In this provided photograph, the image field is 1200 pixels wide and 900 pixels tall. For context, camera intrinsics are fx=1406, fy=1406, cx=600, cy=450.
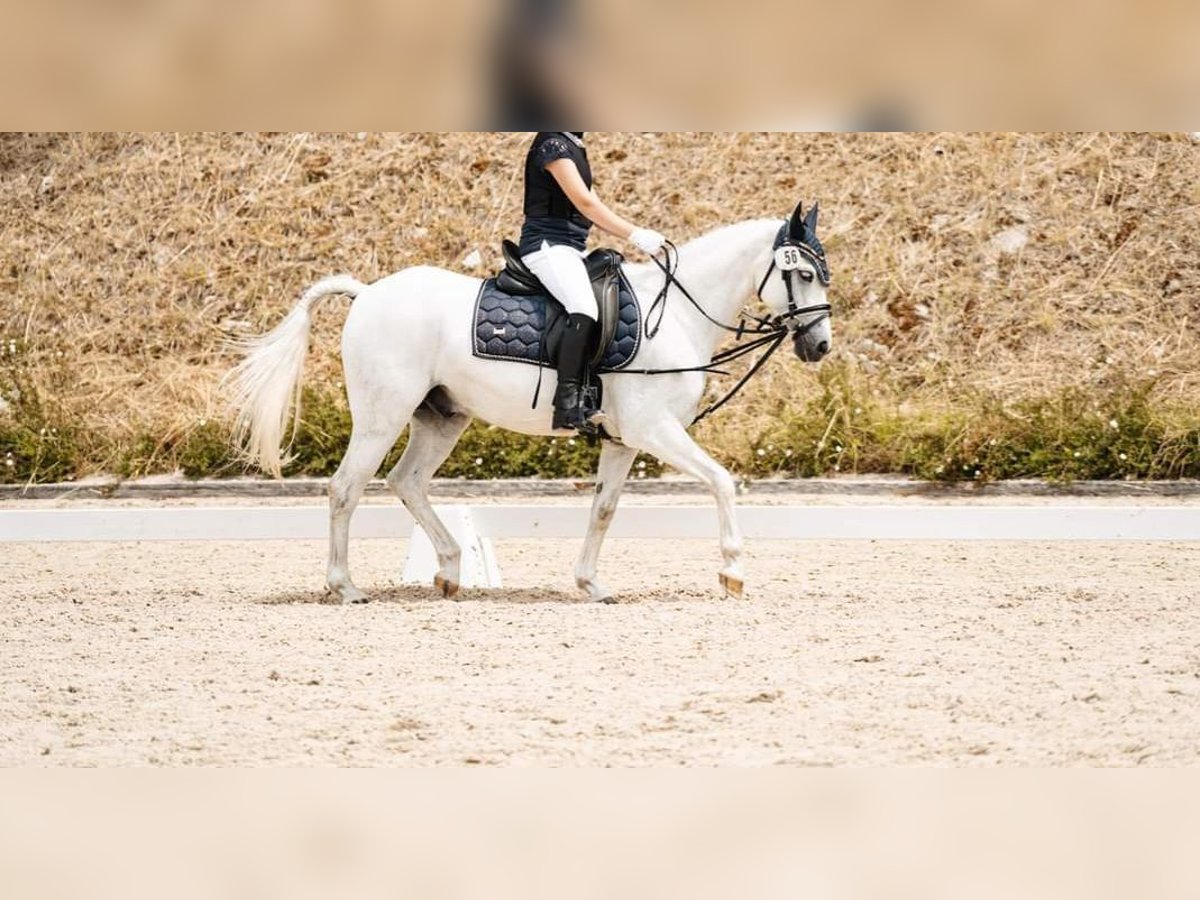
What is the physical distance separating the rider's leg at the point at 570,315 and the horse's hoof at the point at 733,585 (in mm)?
978

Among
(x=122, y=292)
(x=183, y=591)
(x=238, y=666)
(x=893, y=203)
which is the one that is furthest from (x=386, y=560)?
(x=893, y=203)

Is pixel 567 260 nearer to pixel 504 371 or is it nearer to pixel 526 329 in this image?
pixel 526 329

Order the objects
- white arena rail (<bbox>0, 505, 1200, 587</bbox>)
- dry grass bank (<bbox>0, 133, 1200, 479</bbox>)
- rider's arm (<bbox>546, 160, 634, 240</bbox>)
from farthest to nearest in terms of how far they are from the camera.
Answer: dry grass bank (<bbox>0, 133, 1200, 479</bbox>) → white arena rail (<bbox>0, 505, 1200, 587</bbox>) → rider's arm (<bbox>546, 160, 634, 240</bbox>)

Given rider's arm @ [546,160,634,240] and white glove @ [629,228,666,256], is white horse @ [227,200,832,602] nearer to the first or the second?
white glove @ [629,228,666,256]

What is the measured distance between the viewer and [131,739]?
395cm

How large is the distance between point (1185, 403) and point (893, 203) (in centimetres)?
358

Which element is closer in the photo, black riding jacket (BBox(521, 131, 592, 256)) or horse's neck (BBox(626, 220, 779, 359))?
black riding jacket (BBox(521, 131, 592, 256))

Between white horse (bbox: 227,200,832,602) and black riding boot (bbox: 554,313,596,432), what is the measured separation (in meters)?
0.13

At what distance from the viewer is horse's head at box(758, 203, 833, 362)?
625cm

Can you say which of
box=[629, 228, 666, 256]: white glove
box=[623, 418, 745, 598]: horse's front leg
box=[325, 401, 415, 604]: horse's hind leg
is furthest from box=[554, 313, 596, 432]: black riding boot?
box=[325, 401, 415, 604]: horse's hind leg

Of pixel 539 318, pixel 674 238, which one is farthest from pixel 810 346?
pixel 674 238

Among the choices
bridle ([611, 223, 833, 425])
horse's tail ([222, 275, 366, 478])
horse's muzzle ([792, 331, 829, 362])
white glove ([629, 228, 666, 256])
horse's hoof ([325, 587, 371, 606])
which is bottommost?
horse's hoof ([325, 587, 371, 606])

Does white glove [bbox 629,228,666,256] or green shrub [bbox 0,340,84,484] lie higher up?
white glove [bbox 629,228,666,256]

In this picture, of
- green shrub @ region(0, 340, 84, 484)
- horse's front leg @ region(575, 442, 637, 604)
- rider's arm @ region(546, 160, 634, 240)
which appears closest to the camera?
rider's arm @ region(546, 160, 634, 240)
